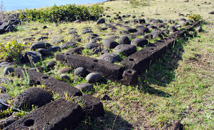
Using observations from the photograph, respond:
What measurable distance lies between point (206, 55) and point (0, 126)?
4703 mm

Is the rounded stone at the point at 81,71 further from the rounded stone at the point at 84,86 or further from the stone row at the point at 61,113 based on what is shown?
the stone row at the point at 61,113

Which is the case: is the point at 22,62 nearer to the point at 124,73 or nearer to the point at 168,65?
the point at 124,73

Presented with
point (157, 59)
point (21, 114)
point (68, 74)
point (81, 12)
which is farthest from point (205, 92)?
point (81, 12)

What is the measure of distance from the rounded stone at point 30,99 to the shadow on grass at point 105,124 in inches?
26.2

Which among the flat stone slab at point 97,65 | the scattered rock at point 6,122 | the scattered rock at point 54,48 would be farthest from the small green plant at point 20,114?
the scattered rock at point 54,48

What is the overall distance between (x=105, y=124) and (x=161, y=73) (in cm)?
190

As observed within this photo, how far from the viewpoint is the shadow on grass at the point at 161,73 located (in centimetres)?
316

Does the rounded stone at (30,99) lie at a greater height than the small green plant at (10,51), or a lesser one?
lesser

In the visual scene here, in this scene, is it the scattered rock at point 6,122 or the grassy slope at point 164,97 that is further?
the grassy slope at point 164,97

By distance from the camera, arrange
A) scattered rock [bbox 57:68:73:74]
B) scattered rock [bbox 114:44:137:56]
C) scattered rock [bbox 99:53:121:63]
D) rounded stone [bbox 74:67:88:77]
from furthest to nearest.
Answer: scattered rock [bbox 114:44:137:56] → scattered rock [bbox 99:53:121:63] → scattered rock [bbox 57:68:73:74] → rounded stone [bbox 74:67:88:77]

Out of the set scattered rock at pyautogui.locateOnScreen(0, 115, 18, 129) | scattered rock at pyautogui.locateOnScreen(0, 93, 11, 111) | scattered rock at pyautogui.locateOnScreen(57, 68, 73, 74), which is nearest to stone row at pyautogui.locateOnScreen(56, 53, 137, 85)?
scattered rock at pyautogui.locateOnScreen(57, 68, 73, 74)

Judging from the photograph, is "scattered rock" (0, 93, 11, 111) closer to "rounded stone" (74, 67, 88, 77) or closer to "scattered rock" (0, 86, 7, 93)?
"scattered rock" (0, 86, 7, 93)

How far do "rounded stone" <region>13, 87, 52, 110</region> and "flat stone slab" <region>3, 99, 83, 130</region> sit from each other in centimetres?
36

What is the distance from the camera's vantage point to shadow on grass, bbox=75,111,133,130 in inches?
89.7
